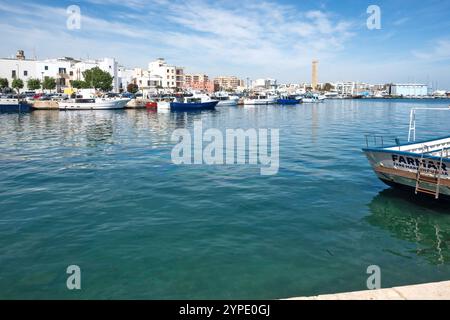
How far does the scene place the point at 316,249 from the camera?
9242 millimetres

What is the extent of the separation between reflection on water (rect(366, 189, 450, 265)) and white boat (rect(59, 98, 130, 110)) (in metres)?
71.7

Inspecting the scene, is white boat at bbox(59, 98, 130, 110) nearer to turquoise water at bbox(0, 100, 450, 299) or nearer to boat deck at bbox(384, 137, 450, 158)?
turquoise water at bbox(0, 100, 450, 299)

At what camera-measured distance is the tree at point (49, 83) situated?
9238cm

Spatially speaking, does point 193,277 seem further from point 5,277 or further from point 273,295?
point 5,277

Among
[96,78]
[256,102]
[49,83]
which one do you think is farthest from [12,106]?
[256,102]

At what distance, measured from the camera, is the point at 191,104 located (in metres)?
82.3

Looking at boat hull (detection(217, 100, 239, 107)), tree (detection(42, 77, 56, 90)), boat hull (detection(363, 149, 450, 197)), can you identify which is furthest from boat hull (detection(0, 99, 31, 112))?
boat hull (detection(363, 149, 450, 197))

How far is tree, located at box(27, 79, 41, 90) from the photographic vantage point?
90438mm

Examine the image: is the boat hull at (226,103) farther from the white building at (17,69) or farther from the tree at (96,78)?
the white building at (17,69)

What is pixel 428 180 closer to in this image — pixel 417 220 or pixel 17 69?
pixel 417 220

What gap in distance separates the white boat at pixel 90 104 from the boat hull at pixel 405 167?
71.3 m

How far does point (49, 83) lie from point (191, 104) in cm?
3994
